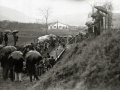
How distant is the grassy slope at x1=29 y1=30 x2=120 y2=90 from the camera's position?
31.1 feet

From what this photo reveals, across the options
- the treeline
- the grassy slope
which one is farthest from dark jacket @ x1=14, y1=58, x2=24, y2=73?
the treeline

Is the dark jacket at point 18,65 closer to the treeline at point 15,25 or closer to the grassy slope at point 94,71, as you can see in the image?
the grassy slope at point 94,71

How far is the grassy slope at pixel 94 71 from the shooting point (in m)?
9.49

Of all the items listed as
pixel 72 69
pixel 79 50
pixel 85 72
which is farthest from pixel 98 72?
pixel 79 50

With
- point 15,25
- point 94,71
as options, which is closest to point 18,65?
point 94,71

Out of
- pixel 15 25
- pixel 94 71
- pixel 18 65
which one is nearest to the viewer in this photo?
pixel 94 71

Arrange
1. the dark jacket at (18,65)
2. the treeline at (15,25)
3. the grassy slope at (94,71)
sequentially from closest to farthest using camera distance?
1. the grassy slope at (94,71)
2. the dark jacket at (18,65)
3. the treeline at (15,25)

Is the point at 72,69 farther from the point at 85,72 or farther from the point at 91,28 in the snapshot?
the point at 91,28

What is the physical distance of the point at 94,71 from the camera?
1019 cm

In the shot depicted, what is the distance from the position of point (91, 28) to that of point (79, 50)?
4.01 metres

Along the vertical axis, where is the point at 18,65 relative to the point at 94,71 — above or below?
below

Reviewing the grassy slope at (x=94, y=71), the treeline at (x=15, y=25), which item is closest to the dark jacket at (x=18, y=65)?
the grassy slope at (x=94, y=71)

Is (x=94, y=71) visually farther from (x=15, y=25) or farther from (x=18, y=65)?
(x=15, y=25)

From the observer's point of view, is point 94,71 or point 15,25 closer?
point 94,71
